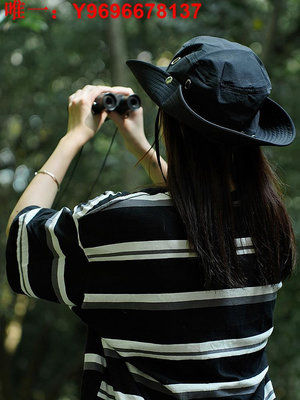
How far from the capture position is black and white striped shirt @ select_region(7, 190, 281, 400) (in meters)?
1.08

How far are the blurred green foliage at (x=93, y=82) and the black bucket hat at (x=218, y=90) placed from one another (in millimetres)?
2098

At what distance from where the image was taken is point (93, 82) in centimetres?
531

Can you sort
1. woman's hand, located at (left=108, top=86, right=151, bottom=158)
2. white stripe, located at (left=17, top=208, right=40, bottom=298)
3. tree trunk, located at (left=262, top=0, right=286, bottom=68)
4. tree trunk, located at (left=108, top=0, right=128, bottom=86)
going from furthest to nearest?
1. tree trunk, located at (left=262, top=0, right=286, bottom=68)
2. tree trunk, located at (left=108, top=0, right=128, bottom=86)
3. woman's hand, located at (left=108, top=86, right=151, bottom=158)
4. white stripe, located at (left=17, top=208, right=40, bottom=298)

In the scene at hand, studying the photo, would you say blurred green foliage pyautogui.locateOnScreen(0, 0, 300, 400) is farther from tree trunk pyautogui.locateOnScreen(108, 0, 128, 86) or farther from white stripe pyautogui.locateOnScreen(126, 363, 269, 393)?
white stripe pyautogui.locateOnScreen(126, 363, 269, 393)

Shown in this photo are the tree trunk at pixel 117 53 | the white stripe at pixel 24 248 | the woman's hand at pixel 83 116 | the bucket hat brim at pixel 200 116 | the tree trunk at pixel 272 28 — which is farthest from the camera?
→ the tree trunk at pixel 272 28

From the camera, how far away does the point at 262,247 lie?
1.16m

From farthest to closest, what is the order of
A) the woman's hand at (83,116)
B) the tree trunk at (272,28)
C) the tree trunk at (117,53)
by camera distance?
1. the tree trunk at (272,28)
2. the tree trunk at (117,53)
3. the woman's hand at (83,116)

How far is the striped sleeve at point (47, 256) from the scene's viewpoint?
111cm

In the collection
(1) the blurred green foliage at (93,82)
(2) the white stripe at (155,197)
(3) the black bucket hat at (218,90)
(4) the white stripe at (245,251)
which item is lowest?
(1) the blurred green foliage at (93,82)

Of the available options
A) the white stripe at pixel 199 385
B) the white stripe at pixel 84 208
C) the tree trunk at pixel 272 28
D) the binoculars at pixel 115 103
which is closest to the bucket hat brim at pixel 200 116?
the binoculars at pixel 115 103

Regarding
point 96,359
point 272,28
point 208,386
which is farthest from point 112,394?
point 272,28

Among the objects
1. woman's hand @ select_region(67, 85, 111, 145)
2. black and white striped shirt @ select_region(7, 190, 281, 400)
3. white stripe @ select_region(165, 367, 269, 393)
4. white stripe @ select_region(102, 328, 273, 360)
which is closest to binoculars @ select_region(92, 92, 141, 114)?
woman's hand @ select_region(67, 85, 111, 145)

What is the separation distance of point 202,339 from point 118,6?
3500mm

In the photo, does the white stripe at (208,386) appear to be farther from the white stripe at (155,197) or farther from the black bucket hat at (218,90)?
the black bucket hat at (218,90)
